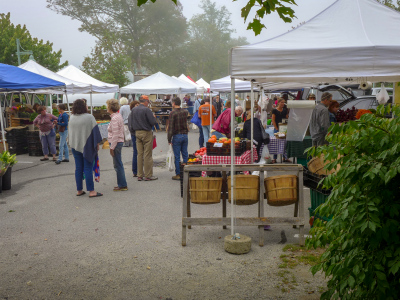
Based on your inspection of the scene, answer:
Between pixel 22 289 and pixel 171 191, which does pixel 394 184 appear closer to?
pixel 22 289

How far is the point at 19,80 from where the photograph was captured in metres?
11.6

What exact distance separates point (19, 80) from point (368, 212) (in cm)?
1086

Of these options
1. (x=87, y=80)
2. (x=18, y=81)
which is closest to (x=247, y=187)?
(x=18, y=81)

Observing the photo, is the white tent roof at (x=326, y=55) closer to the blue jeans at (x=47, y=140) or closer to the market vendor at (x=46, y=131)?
the market vendor at (x=46, y=131)

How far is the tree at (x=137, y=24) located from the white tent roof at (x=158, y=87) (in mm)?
34436

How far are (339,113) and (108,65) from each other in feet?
112

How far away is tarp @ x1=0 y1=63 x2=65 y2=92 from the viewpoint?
1118cm

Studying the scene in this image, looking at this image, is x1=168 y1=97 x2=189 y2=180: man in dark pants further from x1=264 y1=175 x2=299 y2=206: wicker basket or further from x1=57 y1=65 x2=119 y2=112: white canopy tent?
x1=57 y1=65 x2=119 y2=112: white canopy tent

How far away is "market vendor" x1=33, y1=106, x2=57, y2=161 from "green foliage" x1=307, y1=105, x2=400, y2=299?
1201 cm

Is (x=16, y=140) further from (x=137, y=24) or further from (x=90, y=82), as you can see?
(x=137, y=24)

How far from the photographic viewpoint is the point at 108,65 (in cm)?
4106

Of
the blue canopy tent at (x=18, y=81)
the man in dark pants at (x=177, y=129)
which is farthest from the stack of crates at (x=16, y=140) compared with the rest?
the man in dark pants at (x=177, y=129)

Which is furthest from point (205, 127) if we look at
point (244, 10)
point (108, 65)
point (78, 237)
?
point (108, 65)

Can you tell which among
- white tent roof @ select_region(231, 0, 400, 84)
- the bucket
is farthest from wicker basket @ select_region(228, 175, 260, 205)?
the bucket
